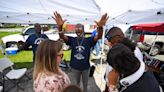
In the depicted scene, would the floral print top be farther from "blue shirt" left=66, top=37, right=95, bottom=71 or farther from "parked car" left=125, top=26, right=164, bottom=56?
"parked car" left=125, top=26, right=164, bottom=56

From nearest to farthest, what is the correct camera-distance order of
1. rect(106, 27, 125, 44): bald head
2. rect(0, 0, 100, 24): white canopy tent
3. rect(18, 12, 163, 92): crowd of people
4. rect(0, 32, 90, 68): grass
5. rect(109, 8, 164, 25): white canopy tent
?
rect(18, 12, 163, 92): crowd of people
rect(106, 27, 125, 44): bald head
rect(109, 8, 164, 25): white canopy tent
rect(0, 0, 100, 24): white canopy tent
rect(0, 32, 90, 68): grass

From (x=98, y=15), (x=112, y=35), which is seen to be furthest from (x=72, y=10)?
(x=112, y=35)

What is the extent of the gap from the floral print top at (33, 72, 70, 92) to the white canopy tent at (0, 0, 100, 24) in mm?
2386

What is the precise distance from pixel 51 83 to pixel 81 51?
97.0 inches

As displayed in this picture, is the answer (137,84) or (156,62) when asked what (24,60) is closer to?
(156,62)

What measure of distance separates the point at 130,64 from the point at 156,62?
4.49 metres

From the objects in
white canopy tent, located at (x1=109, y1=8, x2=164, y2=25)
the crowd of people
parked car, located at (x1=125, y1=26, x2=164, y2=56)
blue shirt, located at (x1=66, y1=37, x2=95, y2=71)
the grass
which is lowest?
the grass

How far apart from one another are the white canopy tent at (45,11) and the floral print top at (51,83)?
7.83 ft

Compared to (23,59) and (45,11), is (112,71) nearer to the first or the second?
(45,11)

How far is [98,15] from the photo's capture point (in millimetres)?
4492

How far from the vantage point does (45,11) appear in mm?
4555

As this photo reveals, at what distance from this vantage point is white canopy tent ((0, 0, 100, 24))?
14.8 feet

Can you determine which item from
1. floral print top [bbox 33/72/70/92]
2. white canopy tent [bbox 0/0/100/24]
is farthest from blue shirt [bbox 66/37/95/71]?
floral print top [bbox 33/72/70/92]

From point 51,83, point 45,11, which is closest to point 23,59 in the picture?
point 45,11
